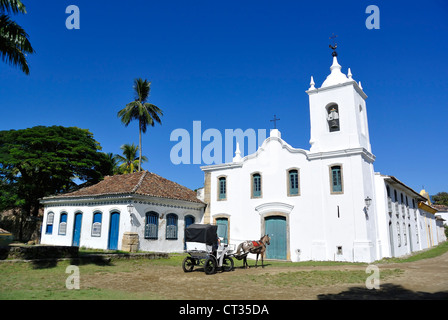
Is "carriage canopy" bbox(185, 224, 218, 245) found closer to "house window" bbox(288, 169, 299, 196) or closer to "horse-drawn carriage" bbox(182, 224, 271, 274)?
"horse-drawn carriage" bbox(182, 224, 271, 274)

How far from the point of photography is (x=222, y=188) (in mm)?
21953

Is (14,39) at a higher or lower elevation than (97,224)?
higher

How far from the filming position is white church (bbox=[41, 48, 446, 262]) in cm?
1711

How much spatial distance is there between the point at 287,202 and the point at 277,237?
2137 mm

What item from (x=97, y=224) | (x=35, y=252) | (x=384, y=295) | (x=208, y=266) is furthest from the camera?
(x=97, y=224)

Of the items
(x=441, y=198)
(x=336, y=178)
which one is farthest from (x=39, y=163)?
(x=441, y=198)

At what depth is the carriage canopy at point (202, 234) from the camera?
1200 centimetres

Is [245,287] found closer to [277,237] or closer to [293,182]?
[277,237]

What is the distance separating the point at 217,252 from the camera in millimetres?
12094

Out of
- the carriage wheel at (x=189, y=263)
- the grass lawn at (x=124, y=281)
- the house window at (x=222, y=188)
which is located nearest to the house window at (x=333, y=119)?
the house window at (x=222, y=188)

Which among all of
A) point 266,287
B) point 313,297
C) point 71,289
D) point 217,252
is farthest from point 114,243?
point 313,297

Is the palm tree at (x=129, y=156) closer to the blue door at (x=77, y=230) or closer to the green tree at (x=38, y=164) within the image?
the green tree at (x=38, y=164)

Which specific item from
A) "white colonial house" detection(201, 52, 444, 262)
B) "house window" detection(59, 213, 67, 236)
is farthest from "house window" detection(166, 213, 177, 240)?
"house window" detection(59, 213, 67, 236)
